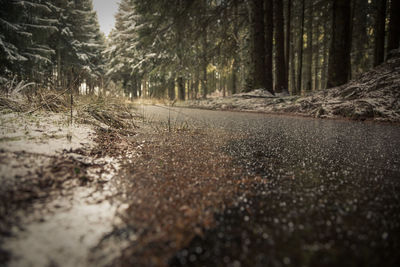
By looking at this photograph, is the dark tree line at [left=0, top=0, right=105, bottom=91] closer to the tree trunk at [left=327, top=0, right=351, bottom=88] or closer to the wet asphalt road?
the wet asphalt road

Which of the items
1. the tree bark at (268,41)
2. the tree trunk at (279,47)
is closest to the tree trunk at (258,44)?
the tree bark at (268,41)

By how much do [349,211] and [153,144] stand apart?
44.4 inches

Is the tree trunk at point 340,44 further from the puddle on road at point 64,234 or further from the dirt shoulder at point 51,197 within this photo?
the puddle on road at point 64,234

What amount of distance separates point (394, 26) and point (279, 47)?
10.9 ft

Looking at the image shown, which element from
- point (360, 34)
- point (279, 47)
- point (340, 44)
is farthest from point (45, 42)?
point (360, 34)

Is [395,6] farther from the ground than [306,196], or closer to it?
farther from the ground

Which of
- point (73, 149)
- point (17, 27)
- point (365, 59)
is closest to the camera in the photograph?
point (73, 149)

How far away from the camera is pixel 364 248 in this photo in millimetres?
402

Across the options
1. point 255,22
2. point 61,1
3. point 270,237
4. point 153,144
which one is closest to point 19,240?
point 270,237

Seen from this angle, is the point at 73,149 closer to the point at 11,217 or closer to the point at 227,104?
the point at 11,217

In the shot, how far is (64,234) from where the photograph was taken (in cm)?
42

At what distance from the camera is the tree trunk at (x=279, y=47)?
245 inches

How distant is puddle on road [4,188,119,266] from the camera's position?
353mm

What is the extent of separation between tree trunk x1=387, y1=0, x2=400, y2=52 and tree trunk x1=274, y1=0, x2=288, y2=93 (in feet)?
9.61
